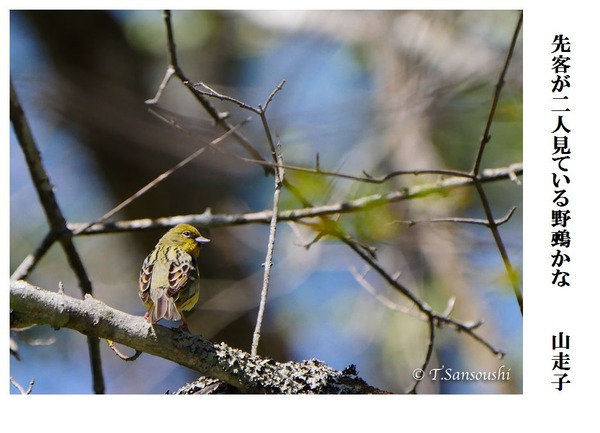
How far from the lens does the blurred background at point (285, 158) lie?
17.7 feet

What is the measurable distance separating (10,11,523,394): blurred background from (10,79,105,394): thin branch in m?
0.98

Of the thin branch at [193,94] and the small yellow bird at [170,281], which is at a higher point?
the thin branch at [193,94]

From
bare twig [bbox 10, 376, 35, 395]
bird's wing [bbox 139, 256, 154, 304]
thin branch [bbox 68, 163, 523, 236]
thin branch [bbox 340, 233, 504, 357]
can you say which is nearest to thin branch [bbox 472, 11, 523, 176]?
thin branch [bbox 68, 163, 523, 236]

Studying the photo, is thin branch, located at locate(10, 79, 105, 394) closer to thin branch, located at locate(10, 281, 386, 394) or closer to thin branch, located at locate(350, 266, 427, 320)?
thin branch, located at locate(10, 281, 386, 394)

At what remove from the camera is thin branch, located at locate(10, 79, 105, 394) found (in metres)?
4.16

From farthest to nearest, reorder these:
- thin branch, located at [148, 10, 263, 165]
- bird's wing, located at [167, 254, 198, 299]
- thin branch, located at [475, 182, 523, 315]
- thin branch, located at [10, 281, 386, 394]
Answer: thin branch, located at [148, 10, 263, 165] → bird's wing, located at [167, 254, 198, 299] → thin branch, located at [475, 182, 523, 315] → thin branch, located at [10, 281, 386, 394]

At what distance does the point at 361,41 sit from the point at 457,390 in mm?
3690

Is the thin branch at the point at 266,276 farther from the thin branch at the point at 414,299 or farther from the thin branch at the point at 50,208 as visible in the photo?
the thin branch at the point at 50,208

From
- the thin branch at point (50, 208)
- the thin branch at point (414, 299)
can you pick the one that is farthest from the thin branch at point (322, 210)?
the thin branch at point (414, 299)

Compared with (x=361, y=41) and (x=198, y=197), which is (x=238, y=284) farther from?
(x=361, y=41)

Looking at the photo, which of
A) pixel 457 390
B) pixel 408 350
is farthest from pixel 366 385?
pixel 408 350

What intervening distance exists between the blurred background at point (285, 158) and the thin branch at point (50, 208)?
98cm

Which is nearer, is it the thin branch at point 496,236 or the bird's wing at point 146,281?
the thin branch at point 496,236

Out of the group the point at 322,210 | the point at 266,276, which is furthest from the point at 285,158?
the point at 266,276
